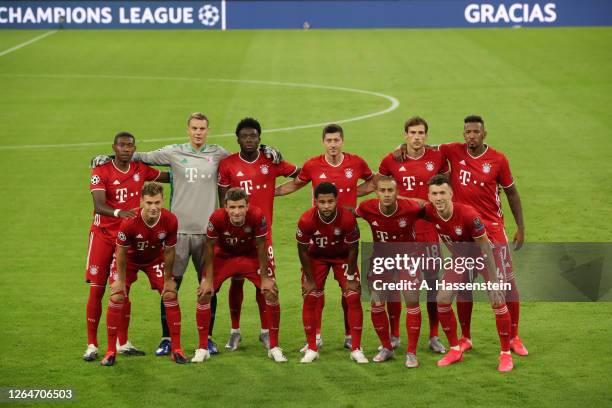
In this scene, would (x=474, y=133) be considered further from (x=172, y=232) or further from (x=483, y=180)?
(x=172, y=232)

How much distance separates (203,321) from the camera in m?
11.7

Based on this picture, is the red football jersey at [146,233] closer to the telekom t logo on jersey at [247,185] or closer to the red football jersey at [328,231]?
the telekom t logo on jersey at [247,185]

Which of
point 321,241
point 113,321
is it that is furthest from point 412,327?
point 113,321

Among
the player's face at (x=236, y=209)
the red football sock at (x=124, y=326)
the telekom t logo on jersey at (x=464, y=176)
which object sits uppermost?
the telekom t logo on jersey at (x=464, y=176)

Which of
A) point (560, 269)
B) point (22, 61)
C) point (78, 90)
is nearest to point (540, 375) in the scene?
point (560, 269)

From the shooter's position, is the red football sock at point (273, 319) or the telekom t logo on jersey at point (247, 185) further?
the telekom t logo on jersey at point (247, 185)

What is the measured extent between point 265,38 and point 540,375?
26.1m

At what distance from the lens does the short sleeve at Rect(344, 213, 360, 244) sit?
11539mm

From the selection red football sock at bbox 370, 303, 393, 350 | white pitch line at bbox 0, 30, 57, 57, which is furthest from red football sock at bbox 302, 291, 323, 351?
white pitch line at bbox 0, 30, 57, 57

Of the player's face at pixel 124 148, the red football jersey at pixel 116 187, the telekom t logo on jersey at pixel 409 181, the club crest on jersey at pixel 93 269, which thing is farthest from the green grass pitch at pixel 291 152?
the player's face at pixel 124 148

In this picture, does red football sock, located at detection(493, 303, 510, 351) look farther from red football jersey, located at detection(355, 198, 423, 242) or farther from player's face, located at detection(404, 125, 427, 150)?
player's face, located at detection(404, 125, 427, 150)

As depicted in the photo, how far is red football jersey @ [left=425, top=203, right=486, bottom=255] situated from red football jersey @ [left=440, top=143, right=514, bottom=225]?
0.55 m

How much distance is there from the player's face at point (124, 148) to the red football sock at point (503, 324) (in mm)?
4146

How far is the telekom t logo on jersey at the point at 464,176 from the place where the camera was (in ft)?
39.7
